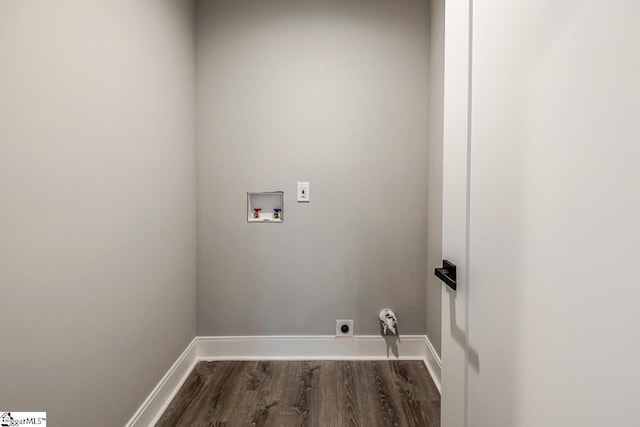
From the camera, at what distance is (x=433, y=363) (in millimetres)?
1931

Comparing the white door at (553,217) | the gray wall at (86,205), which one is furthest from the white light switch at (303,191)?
the white door at (553,217)

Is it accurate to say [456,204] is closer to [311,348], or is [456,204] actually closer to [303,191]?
[303,191]

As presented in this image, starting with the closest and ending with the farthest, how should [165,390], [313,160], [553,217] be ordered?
[553,217], [165,390], [313,160]

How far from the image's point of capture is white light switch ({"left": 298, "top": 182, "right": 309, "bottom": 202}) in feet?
6.91

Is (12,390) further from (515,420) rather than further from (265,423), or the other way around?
(515,420)

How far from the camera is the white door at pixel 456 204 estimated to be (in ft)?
2.85

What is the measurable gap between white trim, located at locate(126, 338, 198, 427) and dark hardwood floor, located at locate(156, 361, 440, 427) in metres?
0.04

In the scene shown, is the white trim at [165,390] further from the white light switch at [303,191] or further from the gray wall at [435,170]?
the gray wall at [435,170]

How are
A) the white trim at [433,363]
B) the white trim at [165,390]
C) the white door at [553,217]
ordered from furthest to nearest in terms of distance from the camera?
the white trim at [433,363]
the white trim at [165,390]
the white door at [553,217]

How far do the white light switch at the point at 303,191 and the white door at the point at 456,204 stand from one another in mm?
1210

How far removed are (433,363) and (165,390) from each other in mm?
1606

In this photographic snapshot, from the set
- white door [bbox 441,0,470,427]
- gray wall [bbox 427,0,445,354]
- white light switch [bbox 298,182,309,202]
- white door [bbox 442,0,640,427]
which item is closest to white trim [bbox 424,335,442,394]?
gray wall [bbox 427,0,445,354]

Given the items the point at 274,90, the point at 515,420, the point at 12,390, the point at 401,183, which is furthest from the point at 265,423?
the point at 274,90

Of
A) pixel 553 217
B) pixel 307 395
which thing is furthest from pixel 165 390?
pixel 553 217
